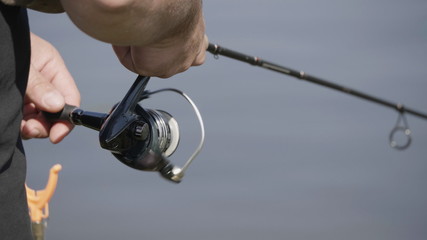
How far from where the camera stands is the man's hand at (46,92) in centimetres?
119

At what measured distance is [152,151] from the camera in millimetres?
1101

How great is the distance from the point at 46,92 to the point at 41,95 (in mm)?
15

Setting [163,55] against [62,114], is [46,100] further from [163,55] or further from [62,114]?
[163,55]

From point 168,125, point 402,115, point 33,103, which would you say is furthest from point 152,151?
point 402,115

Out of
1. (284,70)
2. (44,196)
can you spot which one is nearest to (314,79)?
(284,70)

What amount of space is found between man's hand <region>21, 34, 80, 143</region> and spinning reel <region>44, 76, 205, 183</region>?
0.07 ft

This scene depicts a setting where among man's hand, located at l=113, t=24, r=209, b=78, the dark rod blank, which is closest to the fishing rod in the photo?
the dark rod blank

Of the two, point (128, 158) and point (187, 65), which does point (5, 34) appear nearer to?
point (187, 65)

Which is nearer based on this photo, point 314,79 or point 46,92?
point 46,92

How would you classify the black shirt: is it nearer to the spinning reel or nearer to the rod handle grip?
the spinning reel

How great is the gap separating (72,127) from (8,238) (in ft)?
1.35

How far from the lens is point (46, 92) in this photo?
1.20m

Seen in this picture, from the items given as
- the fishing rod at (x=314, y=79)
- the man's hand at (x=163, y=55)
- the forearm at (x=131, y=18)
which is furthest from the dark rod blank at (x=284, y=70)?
the forearm at (x=131, y=18)

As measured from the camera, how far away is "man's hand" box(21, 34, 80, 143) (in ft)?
3.89
